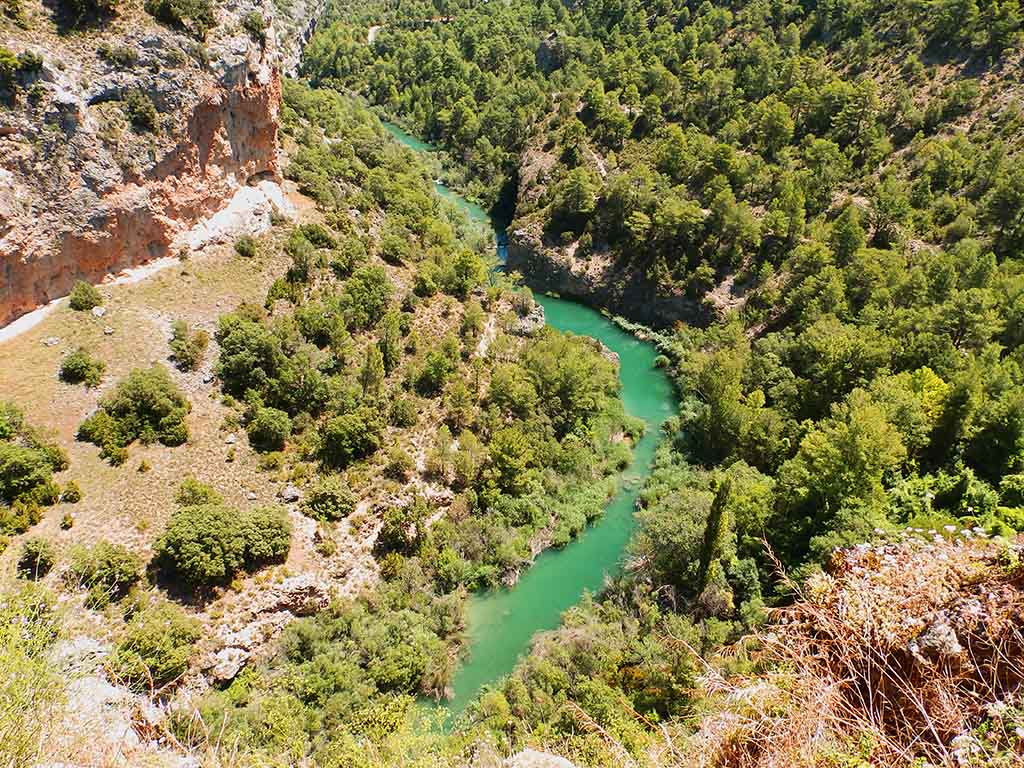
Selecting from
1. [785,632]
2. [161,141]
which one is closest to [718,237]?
[161,141]

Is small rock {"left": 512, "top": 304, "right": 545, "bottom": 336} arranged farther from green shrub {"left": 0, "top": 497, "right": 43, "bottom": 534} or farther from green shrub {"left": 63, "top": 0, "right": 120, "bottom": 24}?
green shrub {"left": 0, "top": 497, "right": 43, "bottom": 534}

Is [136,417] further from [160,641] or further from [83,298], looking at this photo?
[160,641]

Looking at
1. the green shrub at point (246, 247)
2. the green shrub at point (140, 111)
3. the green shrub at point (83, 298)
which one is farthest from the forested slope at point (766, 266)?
the green shrub at point (140, 111)

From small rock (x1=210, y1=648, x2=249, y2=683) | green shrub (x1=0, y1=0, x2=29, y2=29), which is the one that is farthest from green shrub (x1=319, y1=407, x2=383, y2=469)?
green shrub (x1=0, y1=0, x2=29, y2=29)

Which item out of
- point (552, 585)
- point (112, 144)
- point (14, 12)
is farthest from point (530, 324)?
point (14, 12)

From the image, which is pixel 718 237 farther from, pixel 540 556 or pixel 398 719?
pixel 398 719

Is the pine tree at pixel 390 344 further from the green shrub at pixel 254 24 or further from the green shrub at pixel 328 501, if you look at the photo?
the green shrub at pixel 254 24
